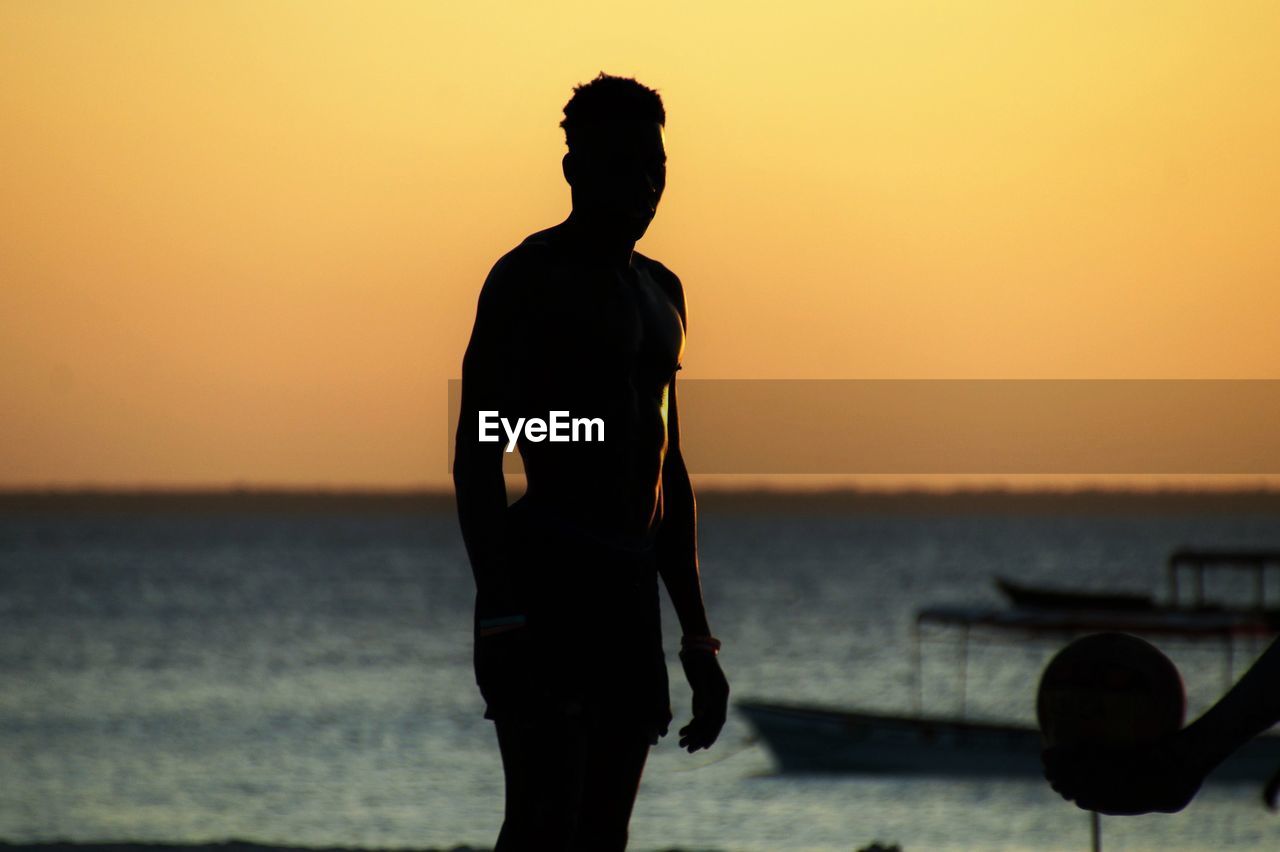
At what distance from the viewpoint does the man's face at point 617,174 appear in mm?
3965

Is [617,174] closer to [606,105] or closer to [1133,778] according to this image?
[606,105]

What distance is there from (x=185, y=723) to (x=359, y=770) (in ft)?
35.7

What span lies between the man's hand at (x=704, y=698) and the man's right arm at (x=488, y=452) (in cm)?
61

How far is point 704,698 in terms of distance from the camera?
167 inches

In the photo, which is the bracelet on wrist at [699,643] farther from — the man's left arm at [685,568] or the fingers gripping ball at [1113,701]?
the fingers gripping ball at [1113,701]

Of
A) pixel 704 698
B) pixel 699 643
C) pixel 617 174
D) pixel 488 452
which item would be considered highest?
pixel 617 174

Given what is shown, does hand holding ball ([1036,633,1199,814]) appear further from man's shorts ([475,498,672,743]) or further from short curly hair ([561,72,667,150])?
short curly hair ([561,72,667,150])

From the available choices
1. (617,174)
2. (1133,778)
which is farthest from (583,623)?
(1133,778)

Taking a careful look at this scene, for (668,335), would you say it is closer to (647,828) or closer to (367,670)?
(647,828)

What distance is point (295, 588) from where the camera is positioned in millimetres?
107125

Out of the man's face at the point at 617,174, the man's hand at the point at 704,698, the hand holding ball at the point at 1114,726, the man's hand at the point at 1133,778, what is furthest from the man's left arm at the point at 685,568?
the man's hand at the point at 1133,778

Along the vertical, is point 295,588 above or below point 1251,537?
above

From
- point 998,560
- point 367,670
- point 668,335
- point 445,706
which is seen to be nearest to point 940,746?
point 445,706

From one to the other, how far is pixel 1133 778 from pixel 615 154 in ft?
6.90
